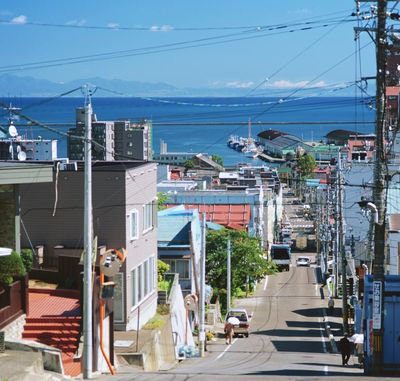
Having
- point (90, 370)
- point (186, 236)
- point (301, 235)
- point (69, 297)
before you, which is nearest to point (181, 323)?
point (186, 236)

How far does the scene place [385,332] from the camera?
2455 cm

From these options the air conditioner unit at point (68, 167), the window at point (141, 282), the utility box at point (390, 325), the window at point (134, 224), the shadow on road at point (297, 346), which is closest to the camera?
the utility box at point (390, 325)

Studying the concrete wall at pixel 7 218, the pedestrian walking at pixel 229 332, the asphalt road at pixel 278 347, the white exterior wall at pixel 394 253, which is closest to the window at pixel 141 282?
the asphalt road at pixel 278 347

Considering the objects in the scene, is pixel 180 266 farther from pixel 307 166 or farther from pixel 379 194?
pixel 307 166

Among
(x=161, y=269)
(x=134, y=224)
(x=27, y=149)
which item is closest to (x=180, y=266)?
(x=161, y=269)

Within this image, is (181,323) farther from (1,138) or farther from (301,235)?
(301,235)

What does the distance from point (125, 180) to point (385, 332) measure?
936 cm

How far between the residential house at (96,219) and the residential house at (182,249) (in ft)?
49.2

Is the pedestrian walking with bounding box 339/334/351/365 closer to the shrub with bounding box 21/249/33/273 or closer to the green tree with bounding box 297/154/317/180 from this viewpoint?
the shrub with bounding box 21/249/33/273

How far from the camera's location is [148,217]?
3297 cm

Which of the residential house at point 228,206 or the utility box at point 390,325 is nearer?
the utility box at point 390,325

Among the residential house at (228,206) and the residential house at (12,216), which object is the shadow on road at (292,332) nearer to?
the residential house at (12,216)

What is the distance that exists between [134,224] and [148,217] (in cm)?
291

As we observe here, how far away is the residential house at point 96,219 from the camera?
93.7ft
